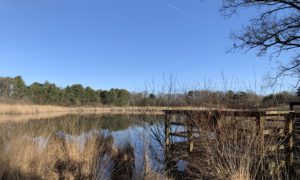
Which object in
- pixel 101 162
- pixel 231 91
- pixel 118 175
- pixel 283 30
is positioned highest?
pixel 283 30

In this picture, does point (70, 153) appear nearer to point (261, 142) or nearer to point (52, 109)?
point (261, 142)

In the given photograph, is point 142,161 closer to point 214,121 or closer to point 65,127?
point 214,121

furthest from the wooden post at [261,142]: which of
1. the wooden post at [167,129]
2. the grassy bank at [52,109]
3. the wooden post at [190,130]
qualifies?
the wooden post at [167,129]

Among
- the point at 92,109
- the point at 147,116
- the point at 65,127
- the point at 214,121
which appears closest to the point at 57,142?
the point at 65,127

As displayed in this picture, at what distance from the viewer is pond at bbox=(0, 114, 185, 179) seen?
4531 mm

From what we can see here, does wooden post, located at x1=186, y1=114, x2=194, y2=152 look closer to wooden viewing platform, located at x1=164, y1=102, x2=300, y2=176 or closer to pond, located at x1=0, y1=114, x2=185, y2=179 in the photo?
wooden viewing platform, located at x1=164, y1=102, x2=300, y2=176

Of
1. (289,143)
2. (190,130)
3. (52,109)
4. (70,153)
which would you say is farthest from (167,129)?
(52,109)

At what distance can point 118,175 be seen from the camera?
5.85 metres

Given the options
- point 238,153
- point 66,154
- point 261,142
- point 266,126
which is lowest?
point 66,154

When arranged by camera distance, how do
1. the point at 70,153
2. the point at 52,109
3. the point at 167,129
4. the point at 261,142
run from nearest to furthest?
1. the point at 261,142
2. the point at 70,153
3. the point at 167,129
4. the point at 52,109

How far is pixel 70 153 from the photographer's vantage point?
225 inches

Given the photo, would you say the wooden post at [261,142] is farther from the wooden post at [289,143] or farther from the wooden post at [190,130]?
the wooden post at [190,130]

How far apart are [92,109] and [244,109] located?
3555 cm

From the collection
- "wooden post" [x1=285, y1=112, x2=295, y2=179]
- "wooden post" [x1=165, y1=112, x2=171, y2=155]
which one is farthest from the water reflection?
"wooden post" [x1=285, y1=112, x2=295, y2=179]
